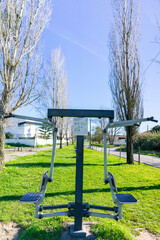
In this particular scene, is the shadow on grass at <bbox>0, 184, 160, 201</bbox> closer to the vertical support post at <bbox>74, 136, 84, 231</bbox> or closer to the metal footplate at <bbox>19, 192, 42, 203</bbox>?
the metal footplate at <bbox>19, 192, 42, 203</bbox>

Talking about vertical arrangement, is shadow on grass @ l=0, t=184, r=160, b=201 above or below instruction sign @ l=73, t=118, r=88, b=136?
below

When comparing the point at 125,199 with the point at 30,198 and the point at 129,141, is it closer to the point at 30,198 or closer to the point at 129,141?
the point at 30,198

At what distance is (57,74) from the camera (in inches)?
766

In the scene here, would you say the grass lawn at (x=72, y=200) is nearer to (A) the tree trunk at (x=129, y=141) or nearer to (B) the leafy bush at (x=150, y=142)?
(A) the tree trunk at (x=129, y=141)

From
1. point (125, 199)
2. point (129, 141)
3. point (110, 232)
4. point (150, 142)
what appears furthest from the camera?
point (150, 142)

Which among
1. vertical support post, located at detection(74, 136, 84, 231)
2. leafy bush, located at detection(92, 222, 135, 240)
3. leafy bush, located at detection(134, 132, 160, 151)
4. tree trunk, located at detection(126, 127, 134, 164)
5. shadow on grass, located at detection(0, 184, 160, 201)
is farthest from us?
leafy bush, located at detection(134, 132, 160, 151)

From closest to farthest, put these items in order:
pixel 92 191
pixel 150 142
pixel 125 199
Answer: pixel 125 199
pixel 92 191
pixel 150 142

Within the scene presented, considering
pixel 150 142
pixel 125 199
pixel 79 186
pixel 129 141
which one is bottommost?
pixel 150 142

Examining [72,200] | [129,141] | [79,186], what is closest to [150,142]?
[129,141]

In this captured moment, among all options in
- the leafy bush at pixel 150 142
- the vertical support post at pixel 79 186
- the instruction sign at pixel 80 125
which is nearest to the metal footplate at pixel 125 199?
the vertical support post at pixel 79 186

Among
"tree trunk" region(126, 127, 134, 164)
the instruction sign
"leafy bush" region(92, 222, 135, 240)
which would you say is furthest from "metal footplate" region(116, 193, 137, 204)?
"tree trunk" region(126, 127, 134, 164)

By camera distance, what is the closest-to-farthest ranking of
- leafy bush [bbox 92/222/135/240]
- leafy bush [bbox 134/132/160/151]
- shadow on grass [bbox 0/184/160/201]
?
leafy bush [bbox 92/222/135/240] → shadow on grass [bbox 0/184/160/201] → leafy bush [bbox 134/132/160/151]

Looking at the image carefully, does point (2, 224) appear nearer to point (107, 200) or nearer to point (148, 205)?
point (107, 200)

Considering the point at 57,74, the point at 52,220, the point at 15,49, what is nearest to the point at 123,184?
the point at 52,220
